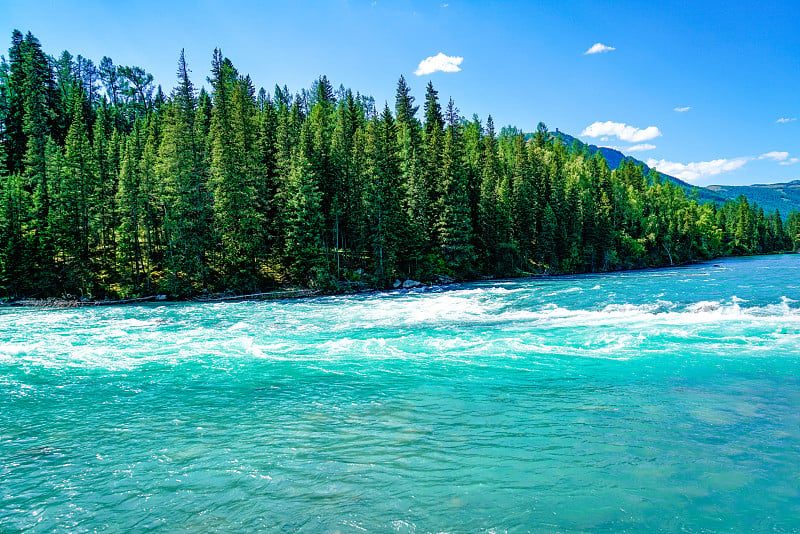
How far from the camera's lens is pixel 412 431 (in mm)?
9234

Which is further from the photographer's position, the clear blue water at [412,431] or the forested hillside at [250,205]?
the forested hillside at [250,205]

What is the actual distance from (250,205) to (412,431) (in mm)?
39286

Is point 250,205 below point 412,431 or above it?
above

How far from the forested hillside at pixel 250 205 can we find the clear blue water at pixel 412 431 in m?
24.5

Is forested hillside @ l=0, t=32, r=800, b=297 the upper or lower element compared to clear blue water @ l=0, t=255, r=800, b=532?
upper

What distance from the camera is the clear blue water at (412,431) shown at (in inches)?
253

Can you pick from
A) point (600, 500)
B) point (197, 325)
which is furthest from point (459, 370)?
point (197, 325)

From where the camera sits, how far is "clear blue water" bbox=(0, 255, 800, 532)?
643 centimetres

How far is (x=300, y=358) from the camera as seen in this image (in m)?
16.3

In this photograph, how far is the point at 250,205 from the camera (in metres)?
44.1

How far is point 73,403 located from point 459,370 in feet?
35.5

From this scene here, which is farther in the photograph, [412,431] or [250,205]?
[250,205]

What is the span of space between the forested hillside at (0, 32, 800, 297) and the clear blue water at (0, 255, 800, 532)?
2447 cm

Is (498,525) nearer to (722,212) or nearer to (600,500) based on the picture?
(600,500)
